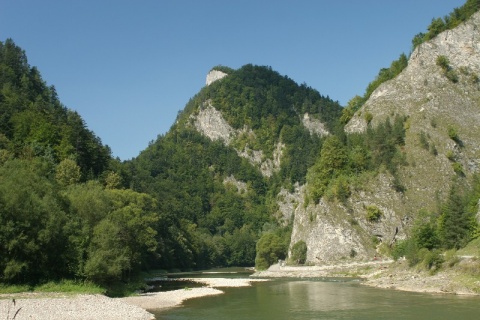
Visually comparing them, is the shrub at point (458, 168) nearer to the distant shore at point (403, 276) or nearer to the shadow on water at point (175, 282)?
the distant shore at point (403, 276)

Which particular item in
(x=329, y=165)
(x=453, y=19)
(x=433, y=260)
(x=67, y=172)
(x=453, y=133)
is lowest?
(x=433, y=260)

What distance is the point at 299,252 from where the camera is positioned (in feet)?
360

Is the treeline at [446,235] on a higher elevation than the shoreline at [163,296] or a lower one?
higher

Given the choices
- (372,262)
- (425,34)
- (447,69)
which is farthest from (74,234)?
(425,34)

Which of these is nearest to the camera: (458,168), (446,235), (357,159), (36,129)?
(446,235)

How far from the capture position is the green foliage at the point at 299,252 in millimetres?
109812

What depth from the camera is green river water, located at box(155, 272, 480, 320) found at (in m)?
40.2

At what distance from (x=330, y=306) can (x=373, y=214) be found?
5998 centimetres

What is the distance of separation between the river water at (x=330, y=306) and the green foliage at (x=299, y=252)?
1963 inches

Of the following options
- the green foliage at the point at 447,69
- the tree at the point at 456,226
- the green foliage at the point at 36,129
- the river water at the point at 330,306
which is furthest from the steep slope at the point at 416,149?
the green foliage at the point at 36,129

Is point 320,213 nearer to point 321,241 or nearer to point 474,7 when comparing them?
point 321,241

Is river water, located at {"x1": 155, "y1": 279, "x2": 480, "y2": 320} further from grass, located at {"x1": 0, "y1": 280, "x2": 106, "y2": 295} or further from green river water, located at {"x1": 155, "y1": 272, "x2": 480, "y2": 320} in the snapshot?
grass, located at {"x1": 0, "y1": 280, "x2": 106, "y2": 295}

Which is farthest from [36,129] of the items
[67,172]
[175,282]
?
[175,282]

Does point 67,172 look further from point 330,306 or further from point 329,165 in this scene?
point 329,165
